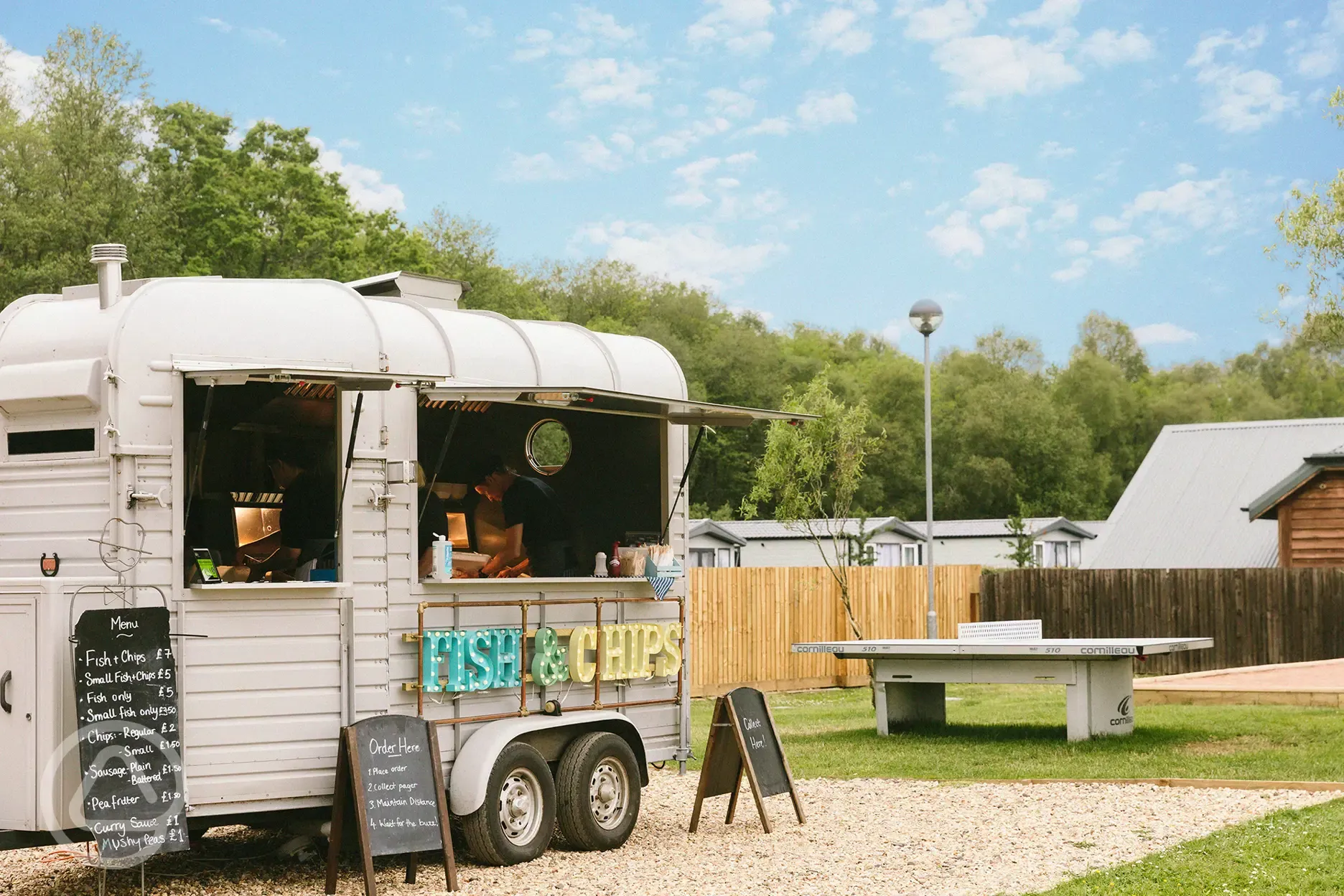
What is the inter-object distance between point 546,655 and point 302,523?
1.62 meters

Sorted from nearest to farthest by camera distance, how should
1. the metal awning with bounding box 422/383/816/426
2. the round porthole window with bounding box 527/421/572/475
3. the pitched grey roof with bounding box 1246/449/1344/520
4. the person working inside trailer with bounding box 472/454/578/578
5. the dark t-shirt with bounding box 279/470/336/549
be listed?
1. the metal awning with bounding box 422/383/816/426
2. the dark t-shirt with bounding box 279/470/336/549
3. the person working inside trailer with bounding box 472/454/578/578
4. the round porthole window with bounding box 527/421/572/475
5. the pitched grey roof with bounding box 1246/449/1344/520

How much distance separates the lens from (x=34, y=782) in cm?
690

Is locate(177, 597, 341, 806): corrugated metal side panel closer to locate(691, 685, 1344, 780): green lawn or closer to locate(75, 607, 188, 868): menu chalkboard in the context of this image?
locate(75, 607, 188, 868): menu chalkboard

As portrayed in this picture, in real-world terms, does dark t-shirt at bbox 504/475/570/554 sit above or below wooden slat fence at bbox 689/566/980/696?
above

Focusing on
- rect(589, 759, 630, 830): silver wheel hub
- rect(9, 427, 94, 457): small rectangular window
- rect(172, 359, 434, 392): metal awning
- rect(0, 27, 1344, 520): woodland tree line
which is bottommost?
rect(589, 759, 630, 830): silver wheel hub

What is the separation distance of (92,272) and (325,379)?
31.2 metres

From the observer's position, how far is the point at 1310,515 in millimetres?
26781

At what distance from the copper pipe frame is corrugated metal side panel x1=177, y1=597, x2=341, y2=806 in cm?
53

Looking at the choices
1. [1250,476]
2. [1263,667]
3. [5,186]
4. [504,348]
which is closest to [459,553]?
[504,348]

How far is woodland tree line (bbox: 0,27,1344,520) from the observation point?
40.3m

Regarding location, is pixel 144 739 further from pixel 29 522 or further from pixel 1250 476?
pixel 1250 476

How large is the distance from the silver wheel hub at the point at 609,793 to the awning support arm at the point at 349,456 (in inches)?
90.1

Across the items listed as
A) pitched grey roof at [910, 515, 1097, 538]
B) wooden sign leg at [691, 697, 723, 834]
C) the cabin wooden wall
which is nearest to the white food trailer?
wooden sign leg at [691, 697, 723, 834]

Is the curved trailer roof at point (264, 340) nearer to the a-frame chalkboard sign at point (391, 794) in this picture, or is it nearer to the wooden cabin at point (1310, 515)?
the a-frame chalkboard sign at point (391, 794)
